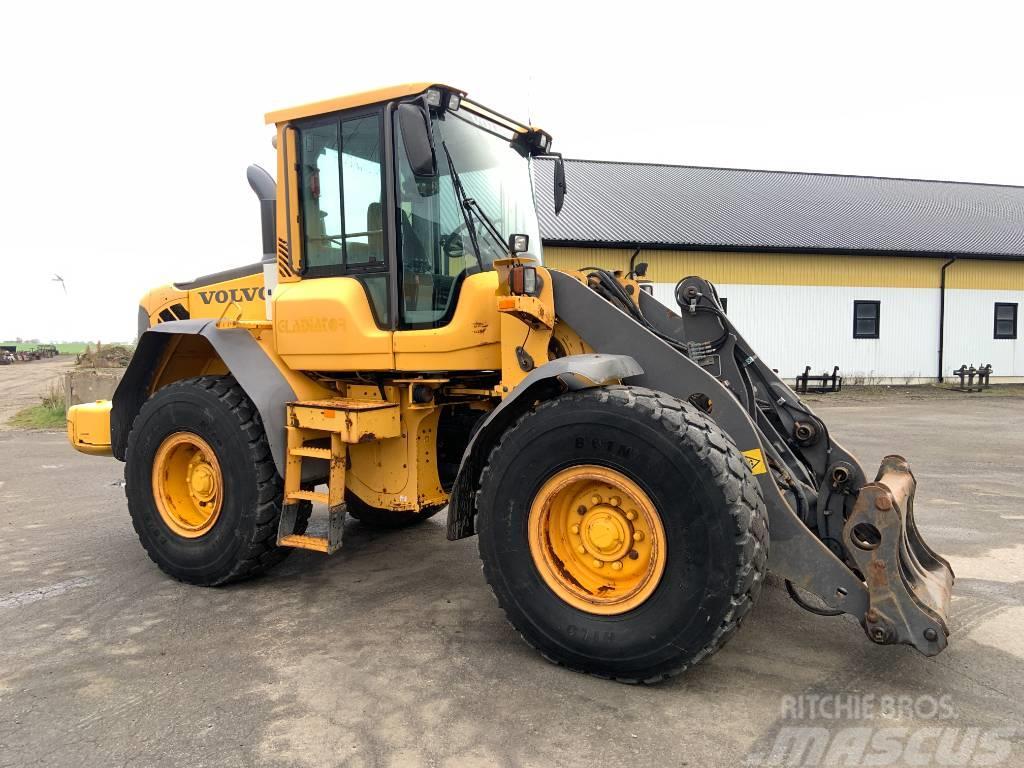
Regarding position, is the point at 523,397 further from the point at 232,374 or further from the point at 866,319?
the point at 866,319

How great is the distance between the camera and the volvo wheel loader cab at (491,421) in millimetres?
3006

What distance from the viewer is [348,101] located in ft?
13.7

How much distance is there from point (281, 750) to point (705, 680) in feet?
5.83

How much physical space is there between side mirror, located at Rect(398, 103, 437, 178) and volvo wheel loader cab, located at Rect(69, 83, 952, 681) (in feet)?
0.03

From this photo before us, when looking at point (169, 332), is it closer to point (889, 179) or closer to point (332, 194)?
point (332, 194)

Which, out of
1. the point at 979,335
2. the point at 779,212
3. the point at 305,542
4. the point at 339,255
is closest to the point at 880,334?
the point at 979,335

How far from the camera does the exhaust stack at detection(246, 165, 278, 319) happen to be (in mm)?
4668

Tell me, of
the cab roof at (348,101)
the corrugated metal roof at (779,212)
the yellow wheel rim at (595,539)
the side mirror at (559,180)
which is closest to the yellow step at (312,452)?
the yellow wheel rim at (595,539)

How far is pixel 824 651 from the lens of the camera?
3.52 metres

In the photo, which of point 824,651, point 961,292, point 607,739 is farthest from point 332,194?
point 961,292

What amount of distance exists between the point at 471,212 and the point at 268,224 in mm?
1477

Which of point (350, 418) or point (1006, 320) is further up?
point (1006, 320)

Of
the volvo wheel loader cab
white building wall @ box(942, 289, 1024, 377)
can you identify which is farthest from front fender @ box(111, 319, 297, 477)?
white building wall @ box(942, 289, 1024, 377)

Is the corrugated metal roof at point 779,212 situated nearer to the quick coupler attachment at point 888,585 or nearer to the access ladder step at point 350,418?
the access ladder step at point 350,418
